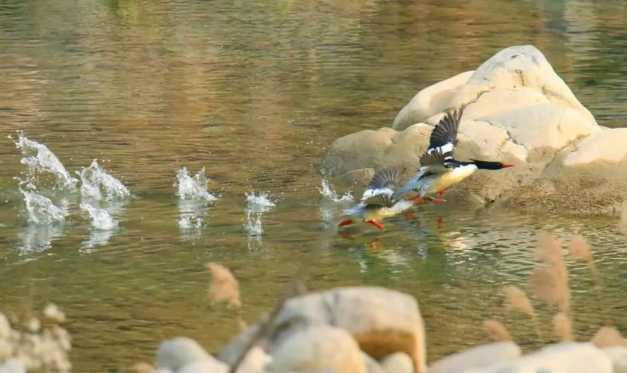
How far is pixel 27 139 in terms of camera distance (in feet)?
74.2

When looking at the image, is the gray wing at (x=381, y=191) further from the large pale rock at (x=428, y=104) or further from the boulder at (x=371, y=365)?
the boulder at (x=371, y=365)

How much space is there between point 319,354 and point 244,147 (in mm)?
13170

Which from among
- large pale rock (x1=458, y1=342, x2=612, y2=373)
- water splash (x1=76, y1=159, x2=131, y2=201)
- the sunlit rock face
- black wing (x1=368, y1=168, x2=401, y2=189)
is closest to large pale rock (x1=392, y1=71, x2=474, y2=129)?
the sunlit rock face

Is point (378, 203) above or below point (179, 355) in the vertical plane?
below

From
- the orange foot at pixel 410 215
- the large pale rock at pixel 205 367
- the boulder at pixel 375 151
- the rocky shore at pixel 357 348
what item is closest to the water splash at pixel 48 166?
the boulder at pixel 375 151

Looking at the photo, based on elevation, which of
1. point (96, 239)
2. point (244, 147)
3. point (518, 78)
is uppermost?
point (518, 78)

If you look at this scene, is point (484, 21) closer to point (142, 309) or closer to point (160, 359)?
point (142, 309)

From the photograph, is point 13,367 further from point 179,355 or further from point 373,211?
point 373,211

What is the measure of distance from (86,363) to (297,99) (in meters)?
14.3

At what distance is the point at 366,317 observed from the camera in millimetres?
10266

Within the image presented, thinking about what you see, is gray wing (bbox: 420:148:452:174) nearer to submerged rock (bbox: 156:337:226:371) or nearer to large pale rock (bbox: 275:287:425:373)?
large pale rock (bbox: 275:287:425:373)

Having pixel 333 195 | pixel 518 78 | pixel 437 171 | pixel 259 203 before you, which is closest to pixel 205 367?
pixel 437 171

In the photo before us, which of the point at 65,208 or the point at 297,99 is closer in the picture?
the point at 65,208

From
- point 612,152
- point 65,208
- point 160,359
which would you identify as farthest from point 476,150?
point 160,359
